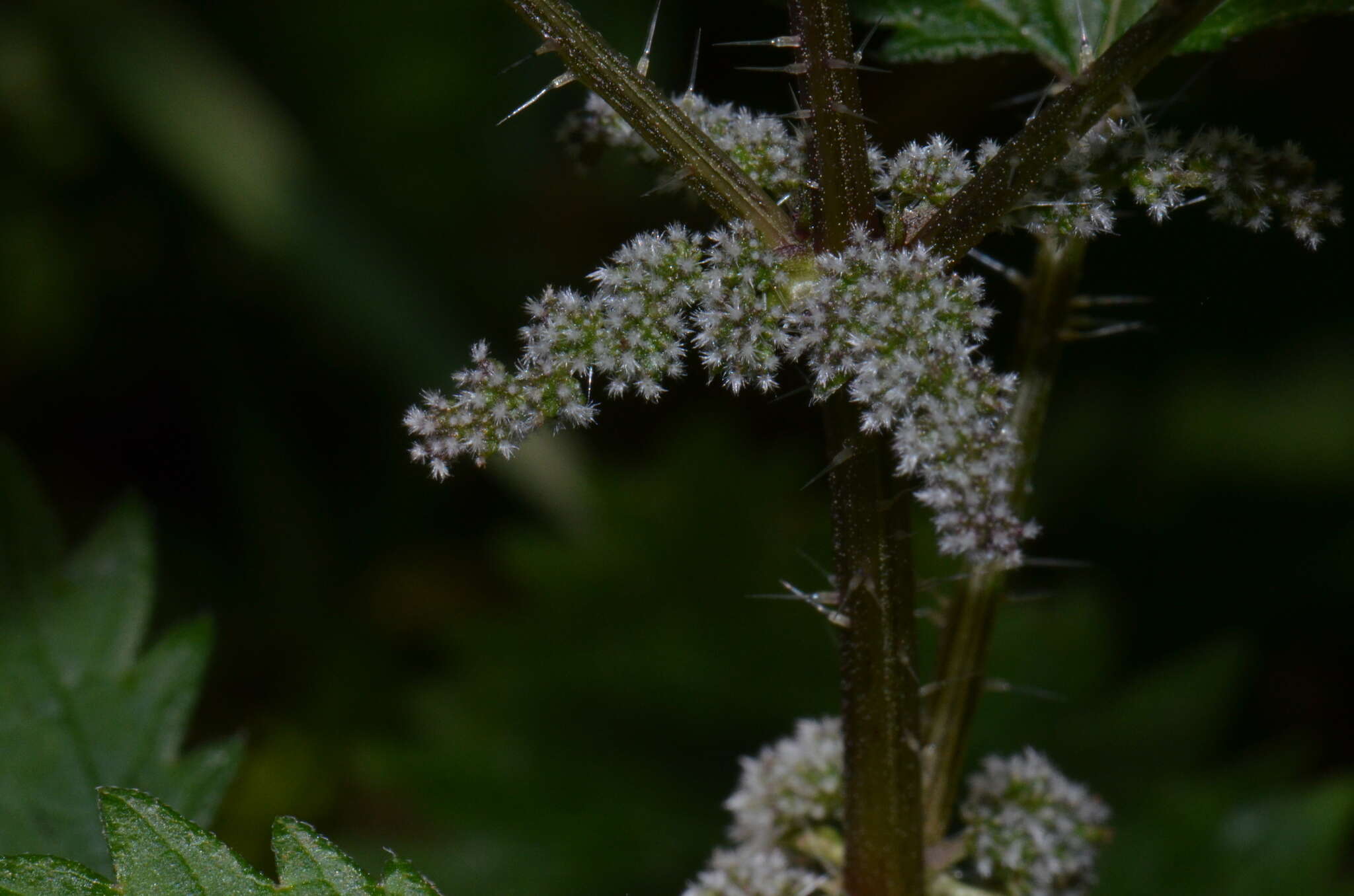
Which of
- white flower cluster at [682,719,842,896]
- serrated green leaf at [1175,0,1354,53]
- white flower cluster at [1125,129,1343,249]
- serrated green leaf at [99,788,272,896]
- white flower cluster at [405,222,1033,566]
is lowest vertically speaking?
serrated green leaf at [99,788,272,896]

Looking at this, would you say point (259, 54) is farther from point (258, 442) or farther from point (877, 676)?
point (877, 676)

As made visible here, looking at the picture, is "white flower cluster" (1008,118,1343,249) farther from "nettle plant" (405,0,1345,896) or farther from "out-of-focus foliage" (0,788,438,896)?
"out-of-focus foliage" (0,788,438,896)

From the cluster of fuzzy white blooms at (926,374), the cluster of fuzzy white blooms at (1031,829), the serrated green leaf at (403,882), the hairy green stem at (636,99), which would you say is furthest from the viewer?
the cluster of fuzzy white blooms at (1031,829)

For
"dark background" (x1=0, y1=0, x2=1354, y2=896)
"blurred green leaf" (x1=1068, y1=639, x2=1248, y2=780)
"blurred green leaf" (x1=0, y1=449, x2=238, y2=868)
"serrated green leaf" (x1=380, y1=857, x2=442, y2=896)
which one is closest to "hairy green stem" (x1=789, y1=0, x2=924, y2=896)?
"serrated green leaf" (x1=380, y1=857, x2=442, y2=896)

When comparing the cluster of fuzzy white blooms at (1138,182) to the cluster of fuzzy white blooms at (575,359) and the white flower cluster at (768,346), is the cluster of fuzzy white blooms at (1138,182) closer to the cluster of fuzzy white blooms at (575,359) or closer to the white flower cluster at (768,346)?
the white flower cluster at (768,346)

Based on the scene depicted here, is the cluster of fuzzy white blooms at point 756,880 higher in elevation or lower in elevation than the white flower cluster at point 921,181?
lower

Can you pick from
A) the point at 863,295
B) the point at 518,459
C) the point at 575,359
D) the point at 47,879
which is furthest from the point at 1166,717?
the point at 47,879

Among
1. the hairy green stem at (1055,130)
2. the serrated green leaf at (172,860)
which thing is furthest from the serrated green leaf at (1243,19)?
the serrated green leaf at (172,860)
